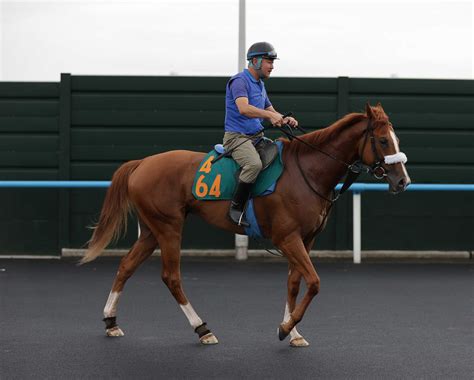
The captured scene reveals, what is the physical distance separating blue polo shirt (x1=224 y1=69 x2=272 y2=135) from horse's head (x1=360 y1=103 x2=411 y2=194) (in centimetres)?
97

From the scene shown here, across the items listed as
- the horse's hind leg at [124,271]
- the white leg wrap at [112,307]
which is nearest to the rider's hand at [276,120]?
the horse's hind leg at [124,271]

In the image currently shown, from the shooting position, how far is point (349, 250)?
43.5 ft

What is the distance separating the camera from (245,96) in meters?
7.29

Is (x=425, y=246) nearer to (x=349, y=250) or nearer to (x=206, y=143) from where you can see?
(x=349, y=250)

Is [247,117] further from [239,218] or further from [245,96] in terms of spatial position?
[239,218]

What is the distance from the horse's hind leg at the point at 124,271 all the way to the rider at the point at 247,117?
35.3 inches

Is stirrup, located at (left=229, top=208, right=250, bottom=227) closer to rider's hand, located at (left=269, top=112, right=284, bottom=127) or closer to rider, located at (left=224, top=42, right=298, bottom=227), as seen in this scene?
rider, located at (left=224, top=42, right=298, bottom=227)

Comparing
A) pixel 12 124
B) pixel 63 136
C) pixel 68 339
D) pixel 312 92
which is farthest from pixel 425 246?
pixel 68 339

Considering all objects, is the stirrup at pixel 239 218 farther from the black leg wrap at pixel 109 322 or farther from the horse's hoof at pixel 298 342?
the black leg wrap at pixel 109 322

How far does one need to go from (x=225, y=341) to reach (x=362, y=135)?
A: 2.05 metres

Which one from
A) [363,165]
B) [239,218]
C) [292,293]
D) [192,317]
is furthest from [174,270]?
[363,165]

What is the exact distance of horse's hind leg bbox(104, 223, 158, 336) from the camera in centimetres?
754

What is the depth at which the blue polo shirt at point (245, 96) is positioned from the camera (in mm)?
7332

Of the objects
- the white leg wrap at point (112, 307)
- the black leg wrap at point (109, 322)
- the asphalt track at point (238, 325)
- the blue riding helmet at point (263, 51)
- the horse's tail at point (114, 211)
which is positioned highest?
the blue riding helmet at point (263, 51)
